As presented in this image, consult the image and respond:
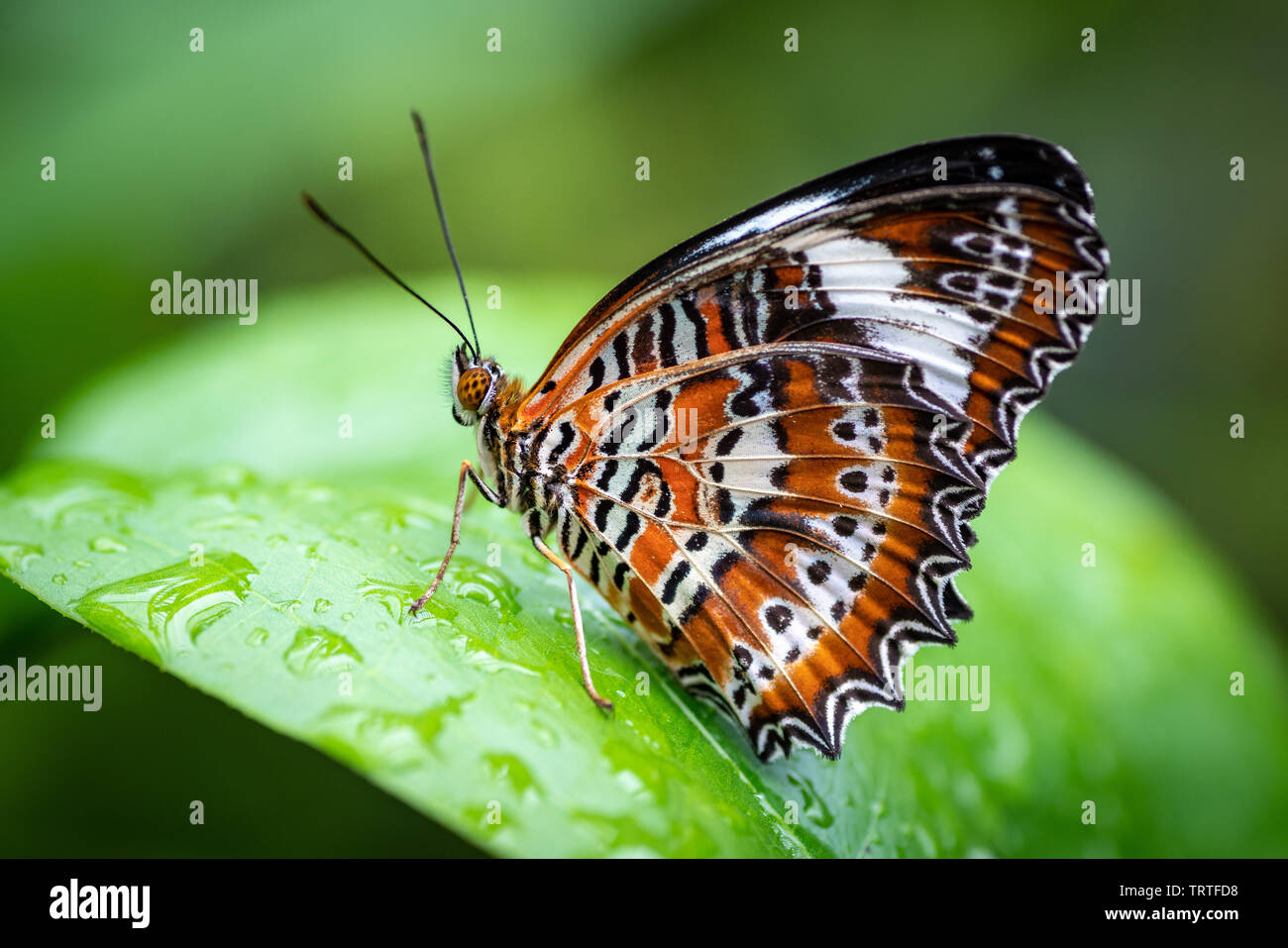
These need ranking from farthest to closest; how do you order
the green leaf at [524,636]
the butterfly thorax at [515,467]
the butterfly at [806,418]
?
the butterfly thorax at [515,467] < the butterfly at [806,418] < the green leaf at [524,636]

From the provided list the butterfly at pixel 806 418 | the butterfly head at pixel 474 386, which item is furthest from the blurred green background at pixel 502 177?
the butterfly at pixel 806 418

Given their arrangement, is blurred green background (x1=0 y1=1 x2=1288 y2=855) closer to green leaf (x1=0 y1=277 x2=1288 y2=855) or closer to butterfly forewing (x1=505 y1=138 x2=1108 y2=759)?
green leaf (x1=0 y1=277 x2=1288 y2=855)

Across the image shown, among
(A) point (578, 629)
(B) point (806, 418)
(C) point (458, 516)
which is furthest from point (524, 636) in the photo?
(B) point (806, 418)

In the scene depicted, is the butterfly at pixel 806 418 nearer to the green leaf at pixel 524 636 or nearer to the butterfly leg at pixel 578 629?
the butterfly leg at pixel 578 629

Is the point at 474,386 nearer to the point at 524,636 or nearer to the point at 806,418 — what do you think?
the point at 524,636

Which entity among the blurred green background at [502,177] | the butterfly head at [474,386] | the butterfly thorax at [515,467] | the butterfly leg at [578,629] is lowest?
the butterfly leg at [578,629]
